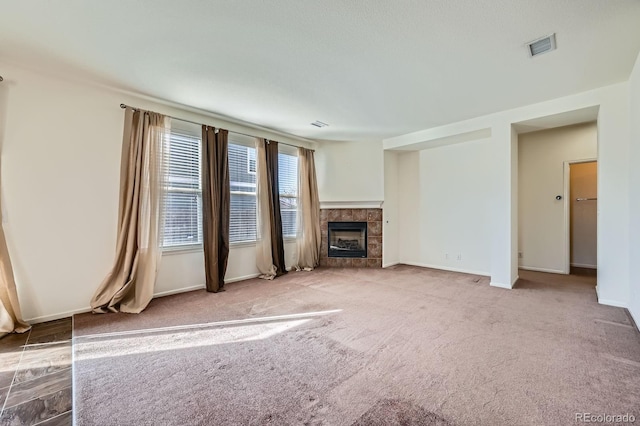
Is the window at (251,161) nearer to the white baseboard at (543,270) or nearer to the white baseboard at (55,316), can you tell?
the white baseboard at (55,316)

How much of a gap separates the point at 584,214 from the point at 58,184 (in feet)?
27.6

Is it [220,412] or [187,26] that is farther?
[187,26]

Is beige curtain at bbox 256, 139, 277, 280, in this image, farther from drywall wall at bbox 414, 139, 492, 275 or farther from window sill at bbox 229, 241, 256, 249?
drywall wall at bbox 414, 139, 492, 275

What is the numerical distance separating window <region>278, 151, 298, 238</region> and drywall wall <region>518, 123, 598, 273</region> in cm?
438

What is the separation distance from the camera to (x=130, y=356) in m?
2.21

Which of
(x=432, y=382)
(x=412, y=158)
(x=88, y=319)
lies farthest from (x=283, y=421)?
(x=412, y=158)

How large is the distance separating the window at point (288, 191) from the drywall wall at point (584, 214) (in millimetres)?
5329

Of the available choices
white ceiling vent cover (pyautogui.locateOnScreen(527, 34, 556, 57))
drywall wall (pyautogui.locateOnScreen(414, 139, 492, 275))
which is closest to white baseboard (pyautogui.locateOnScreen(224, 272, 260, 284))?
drywall wall (pyautogui.locateOnScreen(414, 139, 492, 275))

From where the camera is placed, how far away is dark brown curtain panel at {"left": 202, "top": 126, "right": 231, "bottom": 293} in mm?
3990

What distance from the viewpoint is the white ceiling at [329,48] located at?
1.99 m

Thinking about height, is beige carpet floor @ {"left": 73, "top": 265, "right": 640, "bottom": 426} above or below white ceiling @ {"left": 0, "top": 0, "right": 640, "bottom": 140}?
below

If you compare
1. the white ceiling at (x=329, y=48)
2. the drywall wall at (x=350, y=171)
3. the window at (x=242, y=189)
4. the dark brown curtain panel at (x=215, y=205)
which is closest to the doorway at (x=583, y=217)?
the white ceiling at (x=329, y=48)

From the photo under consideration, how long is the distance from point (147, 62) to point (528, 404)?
400 cm

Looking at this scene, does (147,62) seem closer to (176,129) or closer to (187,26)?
(187,26)
